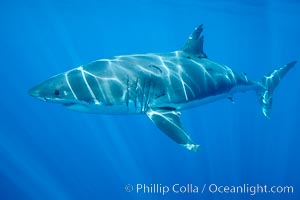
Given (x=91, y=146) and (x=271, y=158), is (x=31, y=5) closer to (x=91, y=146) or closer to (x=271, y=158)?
(x=91, y=146)

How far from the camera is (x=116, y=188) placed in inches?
752

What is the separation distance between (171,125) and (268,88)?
678 cm

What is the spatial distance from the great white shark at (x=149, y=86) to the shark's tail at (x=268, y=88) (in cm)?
299

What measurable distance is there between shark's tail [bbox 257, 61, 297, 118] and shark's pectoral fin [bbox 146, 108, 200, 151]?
5785 millimetres

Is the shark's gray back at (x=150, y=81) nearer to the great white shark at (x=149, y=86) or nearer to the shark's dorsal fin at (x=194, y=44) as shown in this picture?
the great white shark at (x=149, y=86)

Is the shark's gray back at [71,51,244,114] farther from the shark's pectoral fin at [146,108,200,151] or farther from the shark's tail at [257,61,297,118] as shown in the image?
the shark's tail at [257,61,297,118]

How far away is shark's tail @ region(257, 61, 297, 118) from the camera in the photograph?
10.3m

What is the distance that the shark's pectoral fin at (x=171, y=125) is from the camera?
468cm

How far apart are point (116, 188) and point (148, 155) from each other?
12.8 ft

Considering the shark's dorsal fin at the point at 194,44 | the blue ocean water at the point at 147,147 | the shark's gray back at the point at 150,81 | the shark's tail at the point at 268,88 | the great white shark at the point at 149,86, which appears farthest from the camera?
the blue ocean water at the point at 147,147

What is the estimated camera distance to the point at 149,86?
5762 mm

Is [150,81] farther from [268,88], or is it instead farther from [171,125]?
[268,88]

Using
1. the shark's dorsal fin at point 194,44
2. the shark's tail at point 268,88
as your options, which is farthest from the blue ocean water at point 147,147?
the shark's dorsal fin at point 194,44

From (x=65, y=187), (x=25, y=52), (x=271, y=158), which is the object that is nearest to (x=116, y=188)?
(x=65, y=187)
